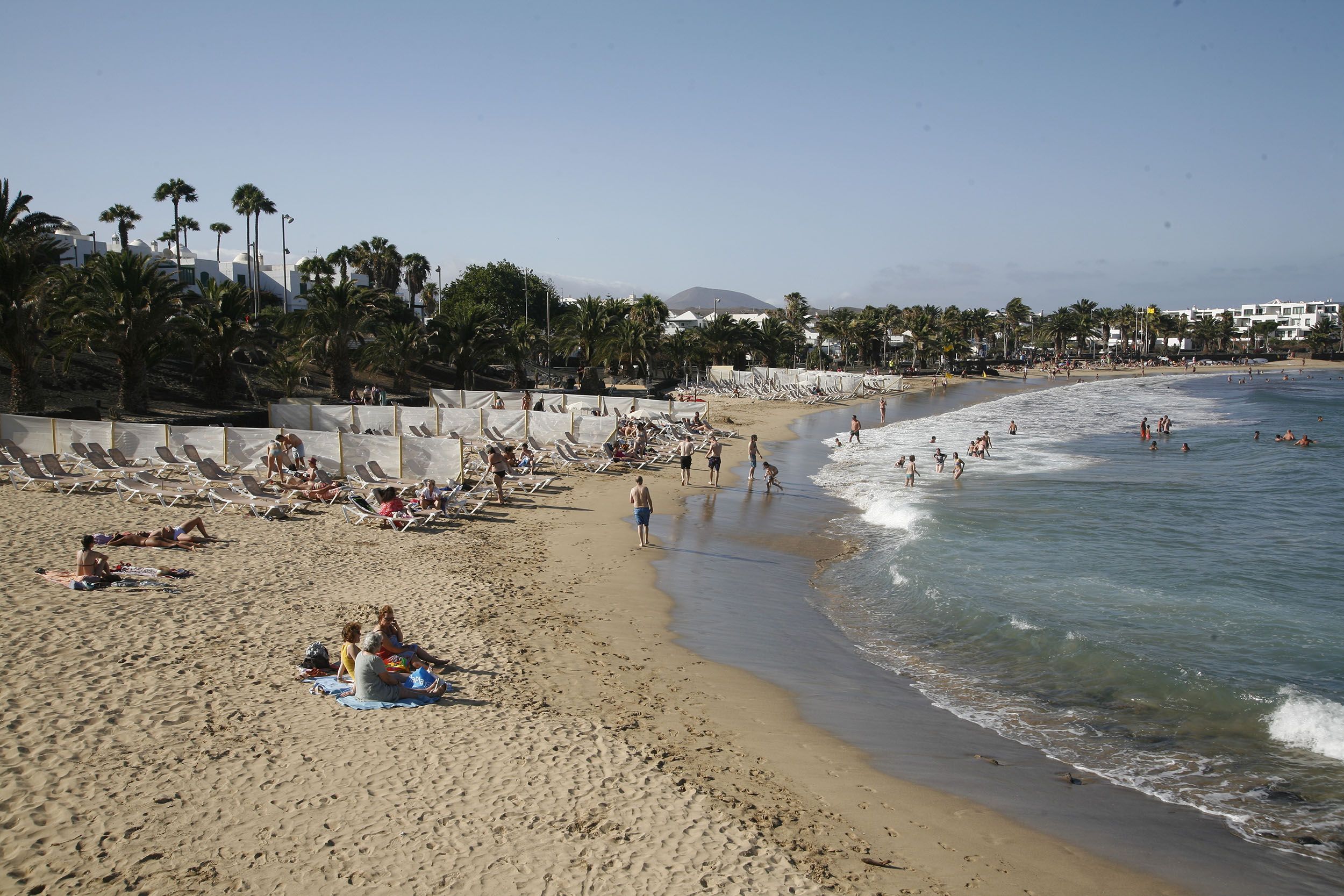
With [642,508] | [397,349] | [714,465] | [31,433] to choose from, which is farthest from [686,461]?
[397,349]

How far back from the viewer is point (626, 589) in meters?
12.2

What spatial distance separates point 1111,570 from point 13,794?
1537cm

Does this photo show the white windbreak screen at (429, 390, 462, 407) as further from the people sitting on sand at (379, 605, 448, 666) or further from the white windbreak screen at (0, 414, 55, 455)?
the people sitting on sand at (379, 605, 448, 666)

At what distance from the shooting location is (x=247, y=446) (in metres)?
17.9

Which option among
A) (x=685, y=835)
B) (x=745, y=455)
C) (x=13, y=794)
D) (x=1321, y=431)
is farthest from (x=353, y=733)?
(x=1321, y=431)

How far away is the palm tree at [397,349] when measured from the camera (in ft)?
123

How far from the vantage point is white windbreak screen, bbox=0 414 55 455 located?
701 inches

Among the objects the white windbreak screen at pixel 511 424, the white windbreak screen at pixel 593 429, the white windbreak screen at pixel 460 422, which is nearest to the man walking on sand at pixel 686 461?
the white windbreak screen at pixel 593 429

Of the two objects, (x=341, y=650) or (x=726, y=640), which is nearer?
(x=341, y=650)

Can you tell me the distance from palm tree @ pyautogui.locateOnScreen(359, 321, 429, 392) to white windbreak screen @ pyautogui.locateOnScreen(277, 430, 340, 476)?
2070 centimetres

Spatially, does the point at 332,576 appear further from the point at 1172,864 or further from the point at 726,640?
the point at 1172,864

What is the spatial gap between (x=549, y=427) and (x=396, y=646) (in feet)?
51.5

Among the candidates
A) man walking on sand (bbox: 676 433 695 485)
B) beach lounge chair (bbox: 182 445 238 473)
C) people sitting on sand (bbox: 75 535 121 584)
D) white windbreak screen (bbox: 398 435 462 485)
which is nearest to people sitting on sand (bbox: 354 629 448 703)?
people sitting on sand (bbox: 75 535 121 584)

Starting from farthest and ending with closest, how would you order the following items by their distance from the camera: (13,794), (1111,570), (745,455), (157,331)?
1. (745,455)
2. (157,331)
3. (1111,570)
4. (13,794)
